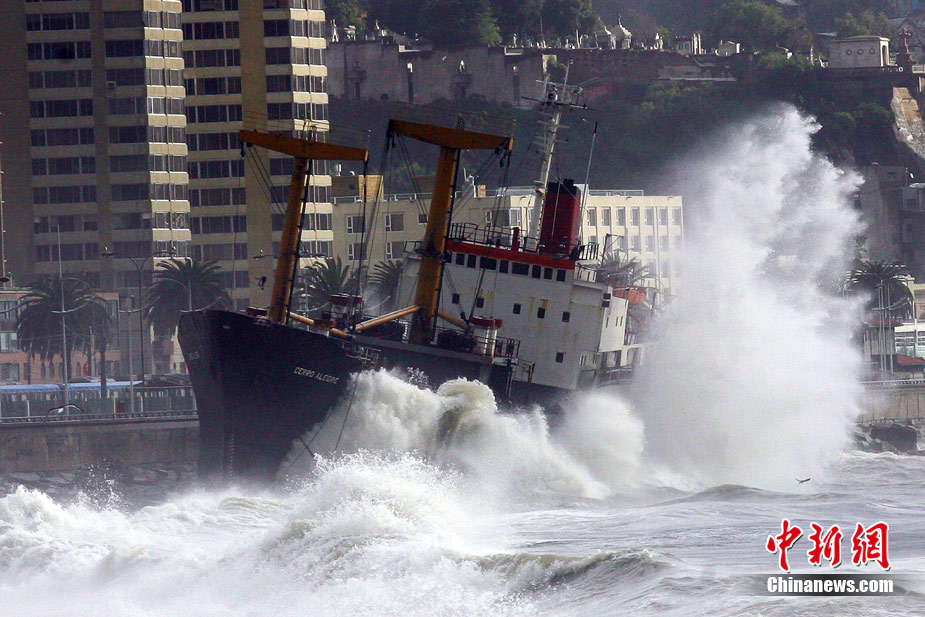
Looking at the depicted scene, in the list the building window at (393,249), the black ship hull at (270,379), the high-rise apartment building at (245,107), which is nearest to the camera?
the black ship hull at (270,379)

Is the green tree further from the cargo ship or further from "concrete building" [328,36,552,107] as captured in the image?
the cargo ship

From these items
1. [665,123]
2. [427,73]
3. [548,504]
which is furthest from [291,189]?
[665,123]

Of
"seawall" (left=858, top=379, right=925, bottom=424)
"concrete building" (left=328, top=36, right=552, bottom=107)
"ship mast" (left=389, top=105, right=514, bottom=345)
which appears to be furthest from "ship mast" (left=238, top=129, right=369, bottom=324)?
"concrete building" (left=328, top=36, right=552, bottom=107)

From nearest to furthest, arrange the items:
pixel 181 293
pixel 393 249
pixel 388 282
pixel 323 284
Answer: pixel 181 293, pixel 323 284, pixel 388 282, pixel 393 249

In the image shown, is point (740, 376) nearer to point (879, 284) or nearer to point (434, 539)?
point (434, 539)

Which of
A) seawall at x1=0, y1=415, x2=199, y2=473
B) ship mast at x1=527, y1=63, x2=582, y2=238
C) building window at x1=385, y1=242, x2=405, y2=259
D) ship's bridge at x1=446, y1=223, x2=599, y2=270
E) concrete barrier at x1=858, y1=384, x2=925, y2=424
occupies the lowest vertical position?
concrete barrier at x1=858, y1=384, x2=925, y2=424

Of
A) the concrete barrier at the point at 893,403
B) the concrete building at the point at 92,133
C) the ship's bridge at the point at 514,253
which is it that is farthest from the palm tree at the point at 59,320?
the concrete barrier at the point at 893,403

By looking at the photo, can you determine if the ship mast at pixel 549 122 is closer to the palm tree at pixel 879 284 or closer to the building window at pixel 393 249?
the building window at pixel 393 249
